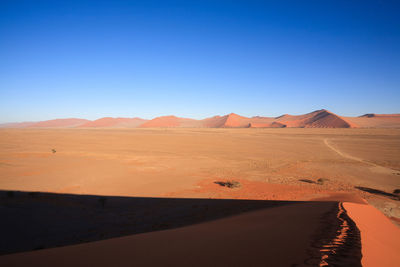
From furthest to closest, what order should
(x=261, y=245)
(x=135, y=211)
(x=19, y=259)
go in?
(x=135, y=211) → (x=261, y=245) → (x=19, y=259)

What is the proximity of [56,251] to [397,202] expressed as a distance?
1227 cm

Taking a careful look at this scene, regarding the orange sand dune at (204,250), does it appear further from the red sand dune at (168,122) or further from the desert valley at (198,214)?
the red sand dune at (168,122)

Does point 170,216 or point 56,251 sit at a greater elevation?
point 56,251

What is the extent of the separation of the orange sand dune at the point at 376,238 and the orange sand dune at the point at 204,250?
422 millimetres

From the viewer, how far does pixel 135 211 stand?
8.16 meters

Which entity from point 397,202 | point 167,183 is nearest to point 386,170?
point 397,202

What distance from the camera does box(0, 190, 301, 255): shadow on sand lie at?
595 centimetres

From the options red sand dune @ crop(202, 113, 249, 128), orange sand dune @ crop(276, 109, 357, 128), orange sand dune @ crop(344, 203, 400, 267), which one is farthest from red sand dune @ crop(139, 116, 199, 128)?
orange sand dune @ crop(344, 203, 400, 267)

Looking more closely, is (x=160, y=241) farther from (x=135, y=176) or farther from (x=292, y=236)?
(x=135, y=176)

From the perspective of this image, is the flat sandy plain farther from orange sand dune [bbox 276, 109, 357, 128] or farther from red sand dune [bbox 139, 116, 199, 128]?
red sand dune [bbox 139, 116, 199, 128]

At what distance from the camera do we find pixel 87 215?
7559 mm

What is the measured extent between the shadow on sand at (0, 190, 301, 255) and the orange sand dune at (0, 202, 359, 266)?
2.43 metres

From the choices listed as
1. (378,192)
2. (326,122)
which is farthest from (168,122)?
(378,192)

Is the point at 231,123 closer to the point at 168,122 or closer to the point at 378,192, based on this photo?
the point at 168,122
